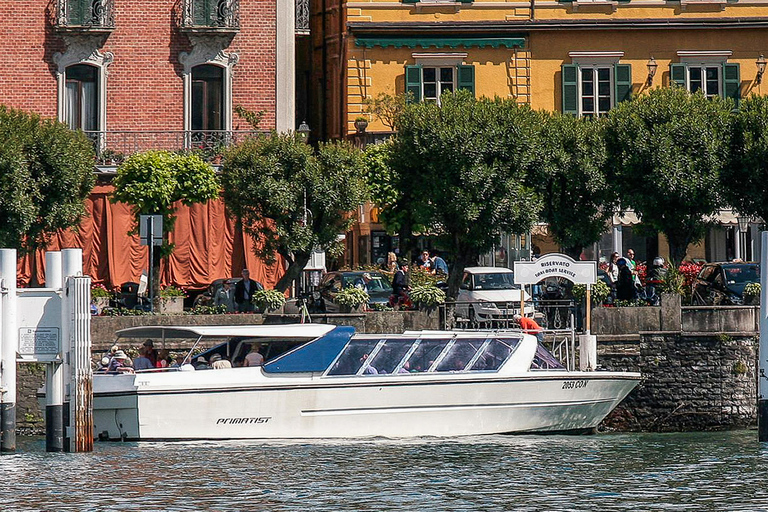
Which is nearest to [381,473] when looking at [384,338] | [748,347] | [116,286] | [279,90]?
[384,338]

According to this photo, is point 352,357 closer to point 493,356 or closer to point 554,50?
point 493,356

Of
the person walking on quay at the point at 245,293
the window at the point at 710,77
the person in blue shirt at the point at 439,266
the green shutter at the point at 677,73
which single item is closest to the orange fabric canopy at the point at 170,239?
the person in blue shirt at the point at 439,266

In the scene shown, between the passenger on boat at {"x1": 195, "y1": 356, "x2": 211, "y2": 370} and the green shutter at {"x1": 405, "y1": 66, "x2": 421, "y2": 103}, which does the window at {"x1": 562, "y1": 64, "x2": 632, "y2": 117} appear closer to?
the green shutter at {"x1": 405, "y1": 66, "x2": 421, "y2": 103}

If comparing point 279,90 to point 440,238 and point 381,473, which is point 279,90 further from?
point 381,473

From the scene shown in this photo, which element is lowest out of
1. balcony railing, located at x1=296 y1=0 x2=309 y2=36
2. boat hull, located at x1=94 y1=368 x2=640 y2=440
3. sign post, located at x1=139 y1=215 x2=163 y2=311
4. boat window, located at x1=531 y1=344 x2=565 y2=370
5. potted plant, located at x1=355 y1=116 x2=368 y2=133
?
boat hull, located at x1=94 y1=368 x2=640 y2=440

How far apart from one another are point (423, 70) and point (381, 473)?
1029 inches

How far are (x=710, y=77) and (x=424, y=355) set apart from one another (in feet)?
76.5

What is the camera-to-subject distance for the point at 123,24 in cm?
4422

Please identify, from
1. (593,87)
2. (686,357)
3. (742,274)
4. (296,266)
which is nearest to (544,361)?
(686,357)

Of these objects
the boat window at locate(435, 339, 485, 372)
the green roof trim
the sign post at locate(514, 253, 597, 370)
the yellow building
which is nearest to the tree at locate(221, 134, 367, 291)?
the sign post at locate(514, 253, 597, 370)

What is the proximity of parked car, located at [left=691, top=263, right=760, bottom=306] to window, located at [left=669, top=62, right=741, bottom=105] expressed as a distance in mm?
12066

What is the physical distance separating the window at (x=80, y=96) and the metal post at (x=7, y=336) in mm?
18339

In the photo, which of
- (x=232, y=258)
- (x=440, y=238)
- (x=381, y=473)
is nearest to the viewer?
(x=381, y=473)

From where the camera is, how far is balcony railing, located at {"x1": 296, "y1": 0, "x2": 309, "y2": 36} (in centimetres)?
4916
